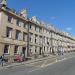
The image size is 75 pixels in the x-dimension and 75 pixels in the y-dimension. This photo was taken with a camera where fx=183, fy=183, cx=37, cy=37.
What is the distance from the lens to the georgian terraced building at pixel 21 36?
37906mm

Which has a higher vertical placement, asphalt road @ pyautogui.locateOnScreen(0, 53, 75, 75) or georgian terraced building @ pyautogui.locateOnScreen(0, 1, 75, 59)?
georgian terraced building @ pyautogui.locateOnScreen(0, 1, 75, 59)

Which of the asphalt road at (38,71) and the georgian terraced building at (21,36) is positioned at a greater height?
the georgian terraced building at (21,36)

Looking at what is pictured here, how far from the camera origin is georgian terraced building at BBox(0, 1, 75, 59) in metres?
37.9

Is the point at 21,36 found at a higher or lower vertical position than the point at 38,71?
higher

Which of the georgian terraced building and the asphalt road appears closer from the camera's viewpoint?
the asphalt road

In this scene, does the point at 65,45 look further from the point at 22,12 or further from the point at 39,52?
the point at 22,12

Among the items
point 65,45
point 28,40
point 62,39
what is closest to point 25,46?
point 28,40

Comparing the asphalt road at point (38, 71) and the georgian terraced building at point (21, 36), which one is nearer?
the asphalt road at point (38, 71)

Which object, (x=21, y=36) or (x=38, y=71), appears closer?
(x=38, y=71)

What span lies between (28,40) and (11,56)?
10329 mm

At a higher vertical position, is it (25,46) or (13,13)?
(13,13)

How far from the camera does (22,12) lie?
48.7 meters

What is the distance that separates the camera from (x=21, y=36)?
4475 cm

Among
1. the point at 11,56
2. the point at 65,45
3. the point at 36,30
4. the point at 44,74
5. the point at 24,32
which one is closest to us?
the point at 44,74
